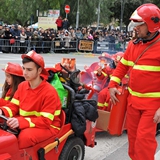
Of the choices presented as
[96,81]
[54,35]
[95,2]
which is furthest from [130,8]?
[96,81]

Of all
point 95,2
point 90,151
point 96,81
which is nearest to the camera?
point 90,151

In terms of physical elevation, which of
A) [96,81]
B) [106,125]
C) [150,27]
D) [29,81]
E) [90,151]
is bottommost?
[90,151]

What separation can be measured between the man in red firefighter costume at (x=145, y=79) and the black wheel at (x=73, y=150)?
778mm

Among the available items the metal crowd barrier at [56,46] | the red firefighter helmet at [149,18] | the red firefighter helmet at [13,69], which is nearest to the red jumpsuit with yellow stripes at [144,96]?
the red firefighter helmet at [149,18]

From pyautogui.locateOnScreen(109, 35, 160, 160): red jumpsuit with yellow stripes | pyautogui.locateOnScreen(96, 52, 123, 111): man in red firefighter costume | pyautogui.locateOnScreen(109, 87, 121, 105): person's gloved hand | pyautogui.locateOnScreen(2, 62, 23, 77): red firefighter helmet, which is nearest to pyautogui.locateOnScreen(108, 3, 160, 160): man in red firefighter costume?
pyautogui.locateOnScreen(109, 35, 160, 160): red jumpsuit with yellow stripes

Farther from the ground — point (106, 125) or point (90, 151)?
point (106, 125)

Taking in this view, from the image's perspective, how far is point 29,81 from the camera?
10.9 ft

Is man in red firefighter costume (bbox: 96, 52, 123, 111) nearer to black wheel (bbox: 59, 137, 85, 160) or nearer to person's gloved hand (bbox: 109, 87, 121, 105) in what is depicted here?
black wheel (bbox: 59, 137, 85, 160)

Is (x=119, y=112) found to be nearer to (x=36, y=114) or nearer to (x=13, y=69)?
(x=36, y=114)

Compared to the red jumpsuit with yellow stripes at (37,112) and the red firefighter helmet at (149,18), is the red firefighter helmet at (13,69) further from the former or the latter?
the red firefighter helmet at (149,18)

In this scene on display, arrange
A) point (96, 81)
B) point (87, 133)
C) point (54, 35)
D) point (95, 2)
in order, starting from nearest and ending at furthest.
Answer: point (87, 133)
point (96, 81)
point (54, 35)
point (95, 2)

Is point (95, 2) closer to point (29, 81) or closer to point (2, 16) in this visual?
point (2, 16)

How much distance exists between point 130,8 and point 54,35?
30.5 meters

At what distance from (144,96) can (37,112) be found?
1.08m
